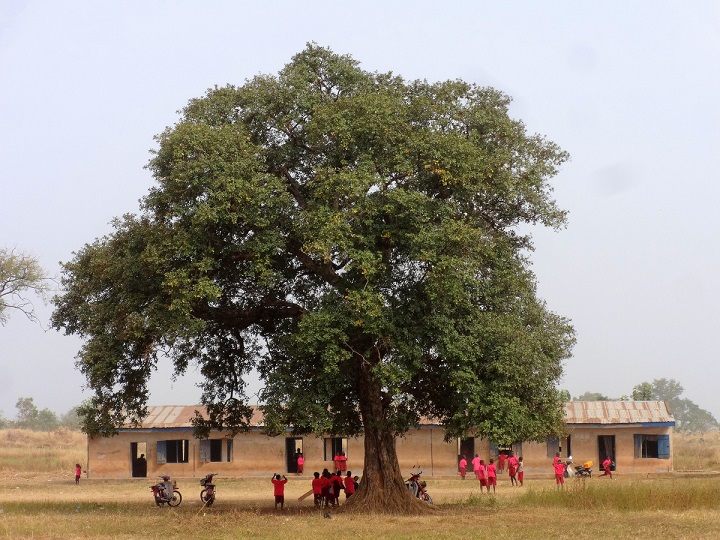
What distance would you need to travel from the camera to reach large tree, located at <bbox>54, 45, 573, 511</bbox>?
24109 mm

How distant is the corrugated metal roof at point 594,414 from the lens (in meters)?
47.0

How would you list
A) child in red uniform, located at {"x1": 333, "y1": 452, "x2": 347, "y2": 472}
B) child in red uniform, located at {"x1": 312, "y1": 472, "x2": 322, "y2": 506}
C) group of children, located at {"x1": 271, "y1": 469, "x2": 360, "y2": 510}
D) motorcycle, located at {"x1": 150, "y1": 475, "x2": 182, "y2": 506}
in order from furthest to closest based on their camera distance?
1. child in red uniform, located at {"x1": 333, "y1": 452, "x2": 347, "y2": 472}
2. motorcycle, located at {"x1": 150, "y1": 475, "x2": 182, "y2": 506}
3. child in red uniform, located at {"x1": 312, "y1": 472, "x2": 322, "y2": 506}
4. group of children, located at {"x1": 271, "y1": 469, "x2": 360, "y2": 510}

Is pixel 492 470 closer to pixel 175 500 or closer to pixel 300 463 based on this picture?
pixel 175 500

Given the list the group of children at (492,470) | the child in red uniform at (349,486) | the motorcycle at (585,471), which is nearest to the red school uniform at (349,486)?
the child in red uniform at (349,486)

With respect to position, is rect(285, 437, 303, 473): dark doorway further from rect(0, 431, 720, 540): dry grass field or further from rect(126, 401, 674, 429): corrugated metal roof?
rect(0, 431, 720, 540): dry grass field

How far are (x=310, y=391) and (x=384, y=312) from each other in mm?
2918

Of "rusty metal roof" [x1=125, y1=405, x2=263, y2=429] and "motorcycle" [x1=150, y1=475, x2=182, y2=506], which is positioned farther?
"rusty metal roof" [x1=125, y1=405, x2=263, y2=429]

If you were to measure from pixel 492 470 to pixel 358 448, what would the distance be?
1397cm

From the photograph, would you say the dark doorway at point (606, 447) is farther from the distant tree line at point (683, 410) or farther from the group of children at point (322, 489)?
the distant tree line at point (683, 410)

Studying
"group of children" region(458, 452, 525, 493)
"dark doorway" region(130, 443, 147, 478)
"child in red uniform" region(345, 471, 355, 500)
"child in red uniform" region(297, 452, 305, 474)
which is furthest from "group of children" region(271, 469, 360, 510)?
"dark doorway" region(130, 443, 147, 478)

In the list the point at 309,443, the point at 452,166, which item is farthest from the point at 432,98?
the point at 309,443

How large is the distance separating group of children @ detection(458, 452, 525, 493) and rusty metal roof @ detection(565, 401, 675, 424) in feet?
12.0

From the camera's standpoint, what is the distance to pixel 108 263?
26234 mm

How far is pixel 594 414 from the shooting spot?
47.9 m
